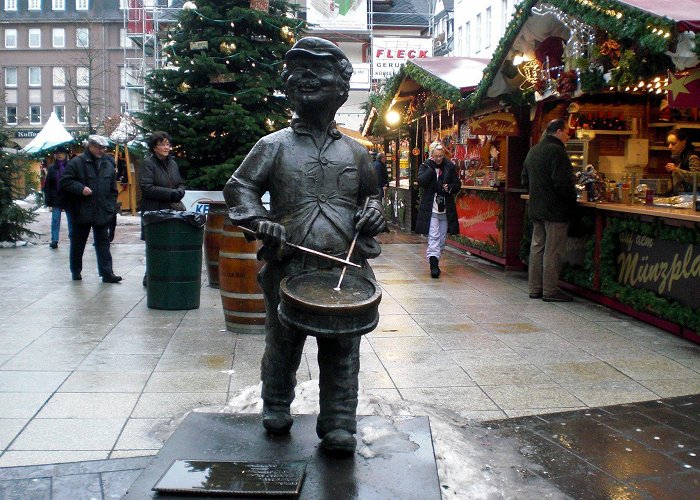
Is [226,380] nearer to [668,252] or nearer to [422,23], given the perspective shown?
[668,252]

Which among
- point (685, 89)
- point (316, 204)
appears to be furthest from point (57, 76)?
point (316, 204)

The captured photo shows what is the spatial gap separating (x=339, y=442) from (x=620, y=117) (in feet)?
30.8

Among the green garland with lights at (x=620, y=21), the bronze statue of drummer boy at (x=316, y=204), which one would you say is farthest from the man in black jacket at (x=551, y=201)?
the bronze statue of drummer boy at (x=316, y=204)

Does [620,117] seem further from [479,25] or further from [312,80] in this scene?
[479,25]

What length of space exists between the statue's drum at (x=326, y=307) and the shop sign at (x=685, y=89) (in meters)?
5.51

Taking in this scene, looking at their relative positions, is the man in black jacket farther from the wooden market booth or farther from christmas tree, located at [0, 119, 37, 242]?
christmas tree, located at [0, 119, 37, 242]

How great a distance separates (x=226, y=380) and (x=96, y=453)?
5.28 feet

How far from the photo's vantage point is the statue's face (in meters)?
3.81

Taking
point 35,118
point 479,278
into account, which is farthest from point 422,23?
point 479,278

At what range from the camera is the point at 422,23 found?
52.2 m

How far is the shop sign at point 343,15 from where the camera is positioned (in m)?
41.7

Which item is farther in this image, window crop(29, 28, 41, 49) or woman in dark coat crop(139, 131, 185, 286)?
window crop(29, 28, 41, 49)

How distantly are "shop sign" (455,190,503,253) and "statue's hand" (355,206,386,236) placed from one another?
8936 mm

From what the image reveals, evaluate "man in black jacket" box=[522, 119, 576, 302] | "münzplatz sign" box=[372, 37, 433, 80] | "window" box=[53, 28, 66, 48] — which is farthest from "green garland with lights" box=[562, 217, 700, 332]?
"window" box=[53, 28, 66, 48]
